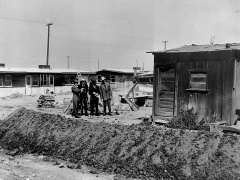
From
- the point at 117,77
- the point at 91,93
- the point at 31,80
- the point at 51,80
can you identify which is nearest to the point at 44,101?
the point at 91,93

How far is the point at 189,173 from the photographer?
27.8 feet

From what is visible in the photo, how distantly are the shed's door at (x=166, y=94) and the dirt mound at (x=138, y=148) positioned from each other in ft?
9.28

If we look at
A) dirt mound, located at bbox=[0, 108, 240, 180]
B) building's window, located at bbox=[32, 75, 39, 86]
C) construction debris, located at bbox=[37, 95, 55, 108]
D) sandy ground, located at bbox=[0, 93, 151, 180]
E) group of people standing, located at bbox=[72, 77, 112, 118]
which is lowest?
sandy ground, located at bbox=[0, 93, 151, 180]

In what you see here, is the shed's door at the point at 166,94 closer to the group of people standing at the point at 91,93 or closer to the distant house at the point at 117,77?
the group of people standing at the point at 91,93

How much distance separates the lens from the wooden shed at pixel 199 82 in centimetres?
1181

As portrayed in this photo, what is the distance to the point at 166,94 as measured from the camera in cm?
1361

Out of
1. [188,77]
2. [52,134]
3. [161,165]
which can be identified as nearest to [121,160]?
[161,165]

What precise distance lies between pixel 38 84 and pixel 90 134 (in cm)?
2322

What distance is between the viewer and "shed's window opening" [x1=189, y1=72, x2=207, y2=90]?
12.4 m

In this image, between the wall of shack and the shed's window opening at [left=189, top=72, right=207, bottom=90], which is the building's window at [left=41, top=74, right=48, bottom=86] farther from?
the shed's window opening at [left=189, top=72, right=207, bottom=90]

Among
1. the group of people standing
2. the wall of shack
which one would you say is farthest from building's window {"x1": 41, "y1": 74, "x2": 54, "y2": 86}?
the wall of shack

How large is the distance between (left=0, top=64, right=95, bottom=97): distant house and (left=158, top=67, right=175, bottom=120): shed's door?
20851 mm

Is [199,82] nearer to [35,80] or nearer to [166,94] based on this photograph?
[166,94]

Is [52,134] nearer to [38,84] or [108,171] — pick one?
[108,171]
